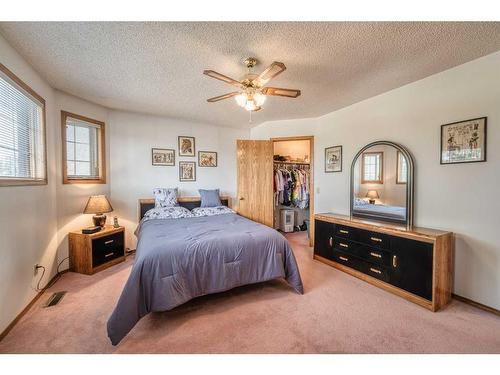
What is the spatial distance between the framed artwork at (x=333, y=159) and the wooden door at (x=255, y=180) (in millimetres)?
1048

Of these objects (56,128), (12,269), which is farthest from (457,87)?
(56,128)

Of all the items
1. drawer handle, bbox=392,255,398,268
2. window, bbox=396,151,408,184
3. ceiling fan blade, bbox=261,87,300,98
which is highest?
ceiling fan blade, bbox=261,87,300,98

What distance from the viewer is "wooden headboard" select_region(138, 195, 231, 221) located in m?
3.63

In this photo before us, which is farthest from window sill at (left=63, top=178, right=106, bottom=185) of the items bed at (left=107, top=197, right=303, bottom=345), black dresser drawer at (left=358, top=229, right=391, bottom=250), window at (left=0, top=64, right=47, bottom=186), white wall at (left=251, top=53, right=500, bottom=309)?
white wall at (left=251, top=53, right=500, bottom=309)

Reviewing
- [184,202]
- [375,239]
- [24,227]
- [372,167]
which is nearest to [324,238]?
[375,239]

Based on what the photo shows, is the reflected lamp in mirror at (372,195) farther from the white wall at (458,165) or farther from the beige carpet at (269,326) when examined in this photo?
the beige carpet at (269,326)

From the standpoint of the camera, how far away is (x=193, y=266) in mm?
1903

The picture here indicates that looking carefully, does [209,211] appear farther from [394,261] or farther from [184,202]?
[394,261]

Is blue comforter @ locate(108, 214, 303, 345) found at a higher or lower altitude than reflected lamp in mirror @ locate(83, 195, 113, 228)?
lower

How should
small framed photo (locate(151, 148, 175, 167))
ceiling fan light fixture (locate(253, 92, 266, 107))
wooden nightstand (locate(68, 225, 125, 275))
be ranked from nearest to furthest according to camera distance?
1. ceiling fan light fixture (locate(253, 92, 266, 107))
2. wooden nightstand (locate(68, 225, 125, 275))
3. small framed photo (locate(151, 148, 175, 167))

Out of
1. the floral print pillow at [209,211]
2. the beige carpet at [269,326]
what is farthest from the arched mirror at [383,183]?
the floral print pillow at [209,211]

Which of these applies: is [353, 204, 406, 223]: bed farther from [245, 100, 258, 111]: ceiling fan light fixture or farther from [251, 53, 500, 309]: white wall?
[245, 100, 258, 111]: ceiling fan light fixture

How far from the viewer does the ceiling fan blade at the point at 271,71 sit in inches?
58.7

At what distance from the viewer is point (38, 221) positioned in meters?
2.21
